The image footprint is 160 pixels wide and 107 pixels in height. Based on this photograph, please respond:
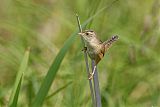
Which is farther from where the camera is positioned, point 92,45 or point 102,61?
point 102,61

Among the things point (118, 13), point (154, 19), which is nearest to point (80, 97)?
point (154, 19)

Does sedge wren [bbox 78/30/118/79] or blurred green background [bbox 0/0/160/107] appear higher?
blurred green background [bbox 0/0/160/107]

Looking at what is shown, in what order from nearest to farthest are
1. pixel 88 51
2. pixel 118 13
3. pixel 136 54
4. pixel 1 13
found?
pixel 88 51
pixel 136 54
pixel 118 13
pixel 1 13

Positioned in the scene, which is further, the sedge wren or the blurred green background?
the blurred green background

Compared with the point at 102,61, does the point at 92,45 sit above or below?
below

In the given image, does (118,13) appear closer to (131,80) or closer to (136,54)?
(136,54)

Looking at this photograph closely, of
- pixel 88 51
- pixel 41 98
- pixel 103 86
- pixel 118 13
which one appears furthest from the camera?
pixel 118 13

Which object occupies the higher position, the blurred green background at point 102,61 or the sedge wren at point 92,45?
the blurred green background at point 102,61

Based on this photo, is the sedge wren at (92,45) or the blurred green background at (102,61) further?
the blurred green background at (102,61)
